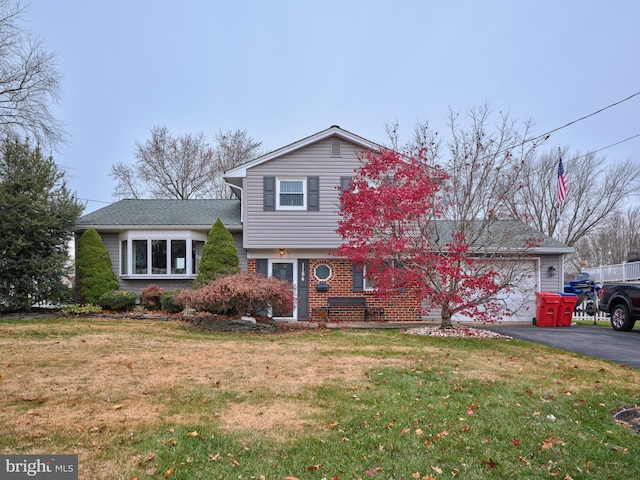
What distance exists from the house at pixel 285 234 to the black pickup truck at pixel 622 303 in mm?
2087

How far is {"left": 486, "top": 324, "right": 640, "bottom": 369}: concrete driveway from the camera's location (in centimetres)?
886

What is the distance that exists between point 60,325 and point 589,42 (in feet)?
63.5

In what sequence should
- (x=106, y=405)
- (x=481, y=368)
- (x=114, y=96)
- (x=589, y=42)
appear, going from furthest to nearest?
(x=114, y=96) < (x=589, y=42) < (x=481, y=368) < (x=106, y=405)

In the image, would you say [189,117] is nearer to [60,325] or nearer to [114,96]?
[114,96]

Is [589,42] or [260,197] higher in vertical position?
[589,42]

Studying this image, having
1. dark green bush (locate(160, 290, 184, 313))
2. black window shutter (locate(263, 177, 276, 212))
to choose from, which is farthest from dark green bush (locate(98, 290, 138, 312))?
black window shutter (locate(263, 177, 276, 212))

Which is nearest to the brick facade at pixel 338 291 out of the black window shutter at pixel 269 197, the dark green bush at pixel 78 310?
the black window shutter at pixel 269 197

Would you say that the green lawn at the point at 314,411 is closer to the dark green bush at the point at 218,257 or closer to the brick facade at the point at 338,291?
the dark green bush at the point at 218,257

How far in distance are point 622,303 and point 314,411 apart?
11722 mm

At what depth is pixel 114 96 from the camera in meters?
27.0

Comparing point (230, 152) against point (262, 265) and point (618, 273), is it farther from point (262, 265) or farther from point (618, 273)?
point (618, 273)

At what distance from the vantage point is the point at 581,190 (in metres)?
30.2

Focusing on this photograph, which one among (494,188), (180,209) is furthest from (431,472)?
(180,209)

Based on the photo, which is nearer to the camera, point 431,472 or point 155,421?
point 431,472
